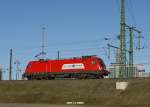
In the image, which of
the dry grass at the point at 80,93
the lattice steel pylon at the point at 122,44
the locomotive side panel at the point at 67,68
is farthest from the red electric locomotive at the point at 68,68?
the dry grass at the point at 80,93

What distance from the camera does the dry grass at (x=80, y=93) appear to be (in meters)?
50.1

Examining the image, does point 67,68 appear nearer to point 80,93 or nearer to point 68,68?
point 68,68

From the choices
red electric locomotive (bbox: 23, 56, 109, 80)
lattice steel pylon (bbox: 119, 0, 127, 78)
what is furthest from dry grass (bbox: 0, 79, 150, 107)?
lattice steel pylon (bbox: 119, 0, 127, 78)

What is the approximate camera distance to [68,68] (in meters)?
72.9

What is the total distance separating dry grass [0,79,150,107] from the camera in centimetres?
5006

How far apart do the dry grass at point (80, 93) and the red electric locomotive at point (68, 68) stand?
8071 mm

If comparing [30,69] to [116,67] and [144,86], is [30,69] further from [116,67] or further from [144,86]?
[144,86]

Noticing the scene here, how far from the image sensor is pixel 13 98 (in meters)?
61.1

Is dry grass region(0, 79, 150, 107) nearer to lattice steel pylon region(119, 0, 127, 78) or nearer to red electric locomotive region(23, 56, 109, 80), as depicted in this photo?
red electric locomotive region(23, 56, 109, 80)

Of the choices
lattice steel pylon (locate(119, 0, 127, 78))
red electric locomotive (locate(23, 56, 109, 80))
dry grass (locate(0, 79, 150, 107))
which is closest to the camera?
dry grass (locate(0, 79, 150, 107))

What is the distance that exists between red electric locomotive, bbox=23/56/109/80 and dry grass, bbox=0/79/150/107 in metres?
8.07

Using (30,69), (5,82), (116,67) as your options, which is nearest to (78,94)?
(116,67)

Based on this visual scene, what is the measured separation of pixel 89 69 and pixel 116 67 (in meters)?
4.58

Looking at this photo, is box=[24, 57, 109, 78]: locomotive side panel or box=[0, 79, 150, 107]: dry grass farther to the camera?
box=[24, 57, 109, 78]: locomotive side panel
